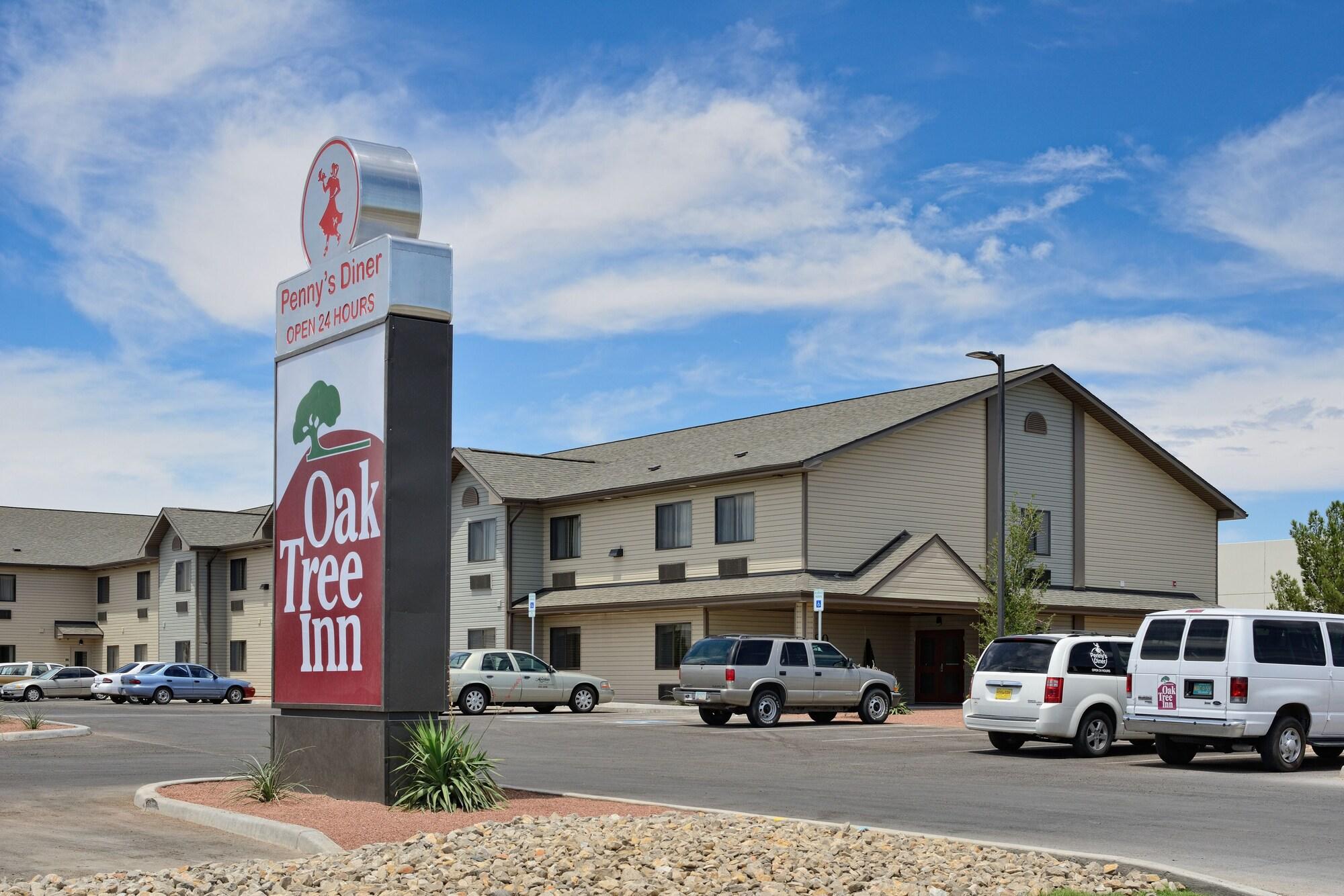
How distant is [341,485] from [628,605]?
27330 mm

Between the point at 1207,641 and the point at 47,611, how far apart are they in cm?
A: 6315

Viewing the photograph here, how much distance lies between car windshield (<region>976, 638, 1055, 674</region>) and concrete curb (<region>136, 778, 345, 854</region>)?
1190cm

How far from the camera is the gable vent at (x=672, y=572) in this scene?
40844 mm

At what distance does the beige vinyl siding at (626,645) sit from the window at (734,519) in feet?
6.80

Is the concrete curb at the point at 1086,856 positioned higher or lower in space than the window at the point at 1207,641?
lower

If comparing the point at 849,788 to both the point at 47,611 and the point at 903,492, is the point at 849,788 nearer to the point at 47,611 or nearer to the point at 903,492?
the point at 903,492

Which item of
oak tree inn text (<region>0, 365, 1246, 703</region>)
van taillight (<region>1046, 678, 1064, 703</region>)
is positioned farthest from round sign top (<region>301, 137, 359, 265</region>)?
oak tree inn text (<region>0, 365, 1246, 703</region>)

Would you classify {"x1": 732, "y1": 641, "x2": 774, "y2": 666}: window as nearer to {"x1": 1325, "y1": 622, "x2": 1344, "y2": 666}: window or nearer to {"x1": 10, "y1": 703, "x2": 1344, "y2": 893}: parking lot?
{"x1": 10, "y1": 703, "x2": 1344, "y2": 893}: parking lot

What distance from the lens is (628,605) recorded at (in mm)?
40750

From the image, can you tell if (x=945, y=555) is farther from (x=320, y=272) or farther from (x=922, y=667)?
(x=320, y=272)

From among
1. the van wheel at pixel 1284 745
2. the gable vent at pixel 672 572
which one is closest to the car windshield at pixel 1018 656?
the van wheel at pixel 1284 745

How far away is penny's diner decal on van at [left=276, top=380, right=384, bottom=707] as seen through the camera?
13.1 m

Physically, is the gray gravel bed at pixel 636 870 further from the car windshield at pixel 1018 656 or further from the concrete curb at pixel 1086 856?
the car windshield at pixel 1018 656

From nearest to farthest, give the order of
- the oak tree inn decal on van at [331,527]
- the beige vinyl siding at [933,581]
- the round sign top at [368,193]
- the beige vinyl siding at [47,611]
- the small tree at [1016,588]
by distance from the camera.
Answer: the oak tree inn decal on van at [331,527] < the round sign top at [368,193] < the small tree at [1016,588] < the beige vinyl siding at [933,581] < the beige vinyl siding at [47,611]
